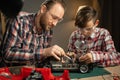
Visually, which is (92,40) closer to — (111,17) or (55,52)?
(55,52)

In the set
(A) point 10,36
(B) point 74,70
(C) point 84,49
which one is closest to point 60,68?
(B) point 74,70

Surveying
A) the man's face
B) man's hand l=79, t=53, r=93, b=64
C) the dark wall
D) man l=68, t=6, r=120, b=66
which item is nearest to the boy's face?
man l=68, t=6, r=120, b=66

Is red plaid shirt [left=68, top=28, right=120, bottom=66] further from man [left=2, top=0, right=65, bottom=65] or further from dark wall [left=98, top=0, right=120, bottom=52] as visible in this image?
dark wall [left=98, top=0, right=120, bottom=52]

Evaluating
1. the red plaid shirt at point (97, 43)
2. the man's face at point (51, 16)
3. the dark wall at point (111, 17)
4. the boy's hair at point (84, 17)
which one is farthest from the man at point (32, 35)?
the dark wall at point (111, 17)

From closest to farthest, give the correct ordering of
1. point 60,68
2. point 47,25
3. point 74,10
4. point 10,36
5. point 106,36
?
1. point 60,68
2. point 10,36
3. point 47,25
4. point 106,36
5. point 74,10

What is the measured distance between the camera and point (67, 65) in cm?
105

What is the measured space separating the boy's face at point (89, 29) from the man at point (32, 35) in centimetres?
20

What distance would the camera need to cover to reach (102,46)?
1.56 meters

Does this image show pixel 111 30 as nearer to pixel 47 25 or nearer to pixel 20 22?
pixel 47 25

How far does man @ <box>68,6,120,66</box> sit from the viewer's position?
133 cm

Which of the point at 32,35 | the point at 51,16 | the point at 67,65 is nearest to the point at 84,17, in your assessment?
the point at 51,16

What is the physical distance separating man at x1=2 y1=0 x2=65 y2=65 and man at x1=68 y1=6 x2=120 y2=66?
0.17 metres

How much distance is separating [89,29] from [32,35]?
402 mm

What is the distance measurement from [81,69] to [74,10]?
1.54 m
